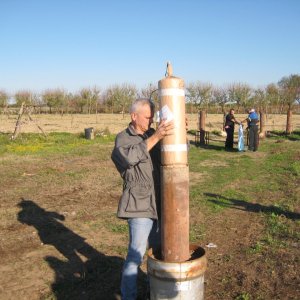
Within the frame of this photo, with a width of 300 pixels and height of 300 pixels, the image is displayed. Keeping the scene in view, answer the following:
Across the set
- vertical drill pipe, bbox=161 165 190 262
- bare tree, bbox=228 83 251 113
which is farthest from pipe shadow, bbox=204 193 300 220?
bare tree, bbox=228 83 251 113

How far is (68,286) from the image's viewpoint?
4348 millimetres

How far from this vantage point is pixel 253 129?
53.0 feet

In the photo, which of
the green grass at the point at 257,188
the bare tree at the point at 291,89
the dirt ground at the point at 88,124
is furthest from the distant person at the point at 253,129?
the bare tree at the point at 291,89

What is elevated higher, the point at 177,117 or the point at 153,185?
the point at 177,117

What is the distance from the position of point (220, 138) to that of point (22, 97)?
62403 millimetres

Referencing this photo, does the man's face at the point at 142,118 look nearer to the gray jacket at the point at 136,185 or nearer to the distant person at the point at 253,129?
the gray jacket at the point at 136,185

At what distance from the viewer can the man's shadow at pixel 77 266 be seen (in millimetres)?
4219

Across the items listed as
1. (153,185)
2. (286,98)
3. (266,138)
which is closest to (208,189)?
(153,185)

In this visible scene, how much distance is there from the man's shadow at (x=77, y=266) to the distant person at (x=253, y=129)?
11.2 metres

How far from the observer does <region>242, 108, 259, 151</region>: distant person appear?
53.2ft

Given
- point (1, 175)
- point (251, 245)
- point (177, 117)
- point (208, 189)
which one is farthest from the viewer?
point (1, 175)

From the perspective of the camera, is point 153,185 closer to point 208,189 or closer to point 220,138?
point 208,189

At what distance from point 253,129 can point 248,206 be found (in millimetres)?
A: 8858

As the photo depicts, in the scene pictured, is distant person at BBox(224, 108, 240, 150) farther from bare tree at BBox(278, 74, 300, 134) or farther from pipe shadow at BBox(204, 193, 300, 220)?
bare tree at BBox(278, 74, 300, 134)
